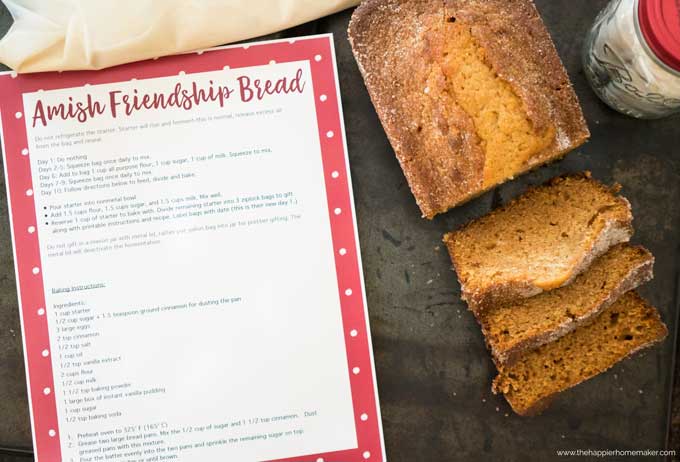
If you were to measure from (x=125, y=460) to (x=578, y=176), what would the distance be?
936mm

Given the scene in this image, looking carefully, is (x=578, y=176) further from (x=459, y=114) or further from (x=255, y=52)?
(x=255, y=52)

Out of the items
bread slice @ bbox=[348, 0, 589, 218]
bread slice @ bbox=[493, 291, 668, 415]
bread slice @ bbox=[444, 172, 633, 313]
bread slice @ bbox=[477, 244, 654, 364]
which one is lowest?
bread slice @ bbox=[493, 291, 668, 415]

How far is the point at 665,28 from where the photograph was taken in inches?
32.0

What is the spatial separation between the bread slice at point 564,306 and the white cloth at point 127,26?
1.97ft

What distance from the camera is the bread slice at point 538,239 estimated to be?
976 mm

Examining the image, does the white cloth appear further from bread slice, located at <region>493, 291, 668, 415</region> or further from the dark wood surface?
bread slice, located at <region>493, 291, 668, 415</region>

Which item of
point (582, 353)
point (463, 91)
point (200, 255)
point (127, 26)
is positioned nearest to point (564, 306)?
point (582, 353)

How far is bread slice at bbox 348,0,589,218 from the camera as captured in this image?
96cm

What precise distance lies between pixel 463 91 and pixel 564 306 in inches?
15.3

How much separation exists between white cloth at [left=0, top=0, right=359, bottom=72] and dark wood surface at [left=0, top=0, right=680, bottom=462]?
0.07 m

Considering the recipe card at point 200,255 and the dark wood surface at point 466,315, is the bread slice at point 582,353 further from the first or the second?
the recipe card at point 200,255

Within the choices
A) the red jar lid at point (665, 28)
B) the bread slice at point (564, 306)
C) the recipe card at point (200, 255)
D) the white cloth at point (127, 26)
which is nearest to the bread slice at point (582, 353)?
the bread slice at point (564, 306)

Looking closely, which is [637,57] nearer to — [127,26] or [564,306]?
[564,306]

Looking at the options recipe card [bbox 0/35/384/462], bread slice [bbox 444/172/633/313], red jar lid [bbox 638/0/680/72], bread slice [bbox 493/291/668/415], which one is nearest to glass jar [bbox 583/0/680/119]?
red jar lid [bbox 638/0/680/72]
